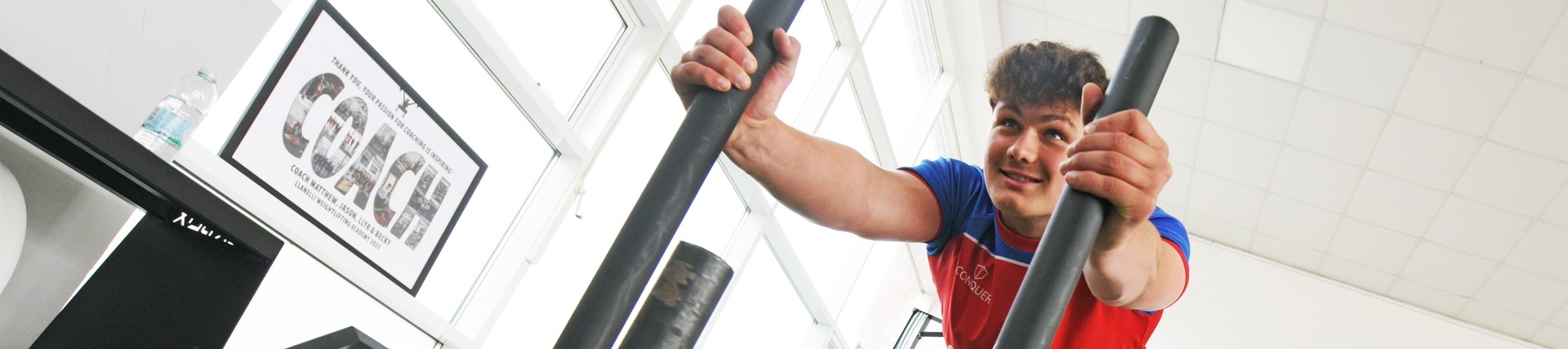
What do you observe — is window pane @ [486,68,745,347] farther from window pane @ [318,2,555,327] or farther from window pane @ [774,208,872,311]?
window pane @ [774,208,872,311]

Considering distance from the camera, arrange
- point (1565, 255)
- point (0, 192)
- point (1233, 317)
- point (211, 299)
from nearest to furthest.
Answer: point (0, 192) → point (211, 299) → point (1565, 255) → point (1233, 317)

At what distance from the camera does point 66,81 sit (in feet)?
3.67

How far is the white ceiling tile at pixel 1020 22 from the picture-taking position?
16.8ft

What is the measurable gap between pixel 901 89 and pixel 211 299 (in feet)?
15.7

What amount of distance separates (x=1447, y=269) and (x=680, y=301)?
7.01 metres

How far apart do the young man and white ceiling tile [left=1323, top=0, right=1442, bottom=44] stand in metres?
3.32

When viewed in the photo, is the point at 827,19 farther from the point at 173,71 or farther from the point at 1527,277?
the point at 1527,277

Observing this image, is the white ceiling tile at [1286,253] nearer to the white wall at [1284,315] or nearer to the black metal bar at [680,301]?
the white wall at [1284,315]

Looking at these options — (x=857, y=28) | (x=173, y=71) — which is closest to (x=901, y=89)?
(x=857, y=28)

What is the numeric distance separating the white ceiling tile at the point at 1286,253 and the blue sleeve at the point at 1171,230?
19.3 feet

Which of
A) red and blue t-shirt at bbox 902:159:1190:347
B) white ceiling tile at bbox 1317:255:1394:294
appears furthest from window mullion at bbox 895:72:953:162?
red and blue t-shirt at bbox 902:159:1190:347

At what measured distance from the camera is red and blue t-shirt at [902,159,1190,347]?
134cm

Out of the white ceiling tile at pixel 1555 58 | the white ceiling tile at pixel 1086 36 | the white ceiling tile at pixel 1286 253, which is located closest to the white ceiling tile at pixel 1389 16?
the white ceiling tile at pixel 1555 58

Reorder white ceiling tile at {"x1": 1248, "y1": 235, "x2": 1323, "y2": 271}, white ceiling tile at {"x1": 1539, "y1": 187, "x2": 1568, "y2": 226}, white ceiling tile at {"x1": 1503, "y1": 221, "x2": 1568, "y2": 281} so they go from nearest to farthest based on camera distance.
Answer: white ceiling tile at {"x1": 1539, "y1": 187, "x2": 1568, "y2": 226}, white ceiling tile at {"x1": 1503, "y1": 221, "x2": 1568, "y2": 281}, white ceiling tile at {"x1": 1248, "y1": 235, "x2": 1323, "y2": 271}
